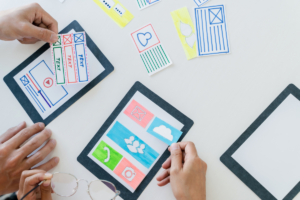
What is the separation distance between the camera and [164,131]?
0.80 m

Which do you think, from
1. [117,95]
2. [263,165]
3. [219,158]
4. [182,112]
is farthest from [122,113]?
[263,165]

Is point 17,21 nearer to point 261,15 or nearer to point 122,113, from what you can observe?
point 122,113

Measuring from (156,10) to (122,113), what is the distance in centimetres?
39

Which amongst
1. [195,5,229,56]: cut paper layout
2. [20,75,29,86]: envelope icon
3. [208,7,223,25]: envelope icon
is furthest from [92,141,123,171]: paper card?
[208,7,223,25]: envelope icon

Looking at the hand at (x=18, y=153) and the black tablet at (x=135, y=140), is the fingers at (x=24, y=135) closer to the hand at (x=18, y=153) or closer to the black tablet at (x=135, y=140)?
the hand at (x=18, y=153)

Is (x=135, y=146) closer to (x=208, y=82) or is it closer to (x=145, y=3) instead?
(x=208, y=82)

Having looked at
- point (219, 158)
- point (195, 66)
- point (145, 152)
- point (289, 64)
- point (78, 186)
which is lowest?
point (78, 186)

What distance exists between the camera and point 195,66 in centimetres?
81

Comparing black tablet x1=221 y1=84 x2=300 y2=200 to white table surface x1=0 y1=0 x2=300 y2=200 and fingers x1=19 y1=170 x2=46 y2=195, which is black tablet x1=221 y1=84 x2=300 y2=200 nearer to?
white table surface x1=0 y1=0 x2=300 y2=200

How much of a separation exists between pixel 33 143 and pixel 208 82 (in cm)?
64

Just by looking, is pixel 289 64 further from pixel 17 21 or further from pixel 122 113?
pixel 17 21

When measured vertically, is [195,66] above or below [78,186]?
above

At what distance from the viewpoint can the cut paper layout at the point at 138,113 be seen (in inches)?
31.7

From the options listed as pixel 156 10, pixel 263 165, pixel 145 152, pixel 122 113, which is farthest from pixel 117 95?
pixel 263 165
